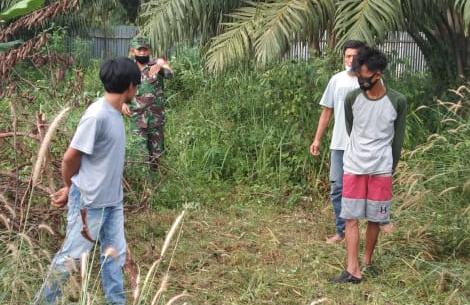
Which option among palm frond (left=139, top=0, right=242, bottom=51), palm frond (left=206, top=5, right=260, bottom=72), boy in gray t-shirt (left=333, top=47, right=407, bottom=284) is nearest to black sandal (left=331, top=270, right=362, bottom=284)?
boy in gray t-shirt (left=333, top=47, right=407, bottom=284)

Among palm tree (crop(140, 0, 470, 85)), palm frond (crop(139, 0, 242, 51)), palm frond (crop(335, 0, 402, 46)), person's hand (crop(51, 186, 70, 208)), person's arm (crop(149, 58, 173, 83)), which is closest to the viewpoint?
person's hand (crop(51, 186, 70, 208))

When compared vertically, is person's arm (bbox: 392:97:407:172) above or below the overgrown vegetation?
above

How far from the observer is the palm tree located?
7316 millimetres

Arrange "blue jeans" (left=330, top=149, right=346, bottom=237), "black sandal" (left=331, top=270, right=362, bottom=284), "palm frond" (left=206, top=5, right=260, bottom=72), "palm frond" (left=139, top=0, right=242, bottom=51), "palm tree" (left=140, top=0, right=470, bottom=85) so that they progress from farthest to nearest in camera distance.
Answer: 1. "palm frond" (left=139, top=0, right=242, bottom=51)
2. "palm frond" (left=206, top=5, right=260, bottom=72)
3. "palm tree" (left=140, top=0, right=470, bottom=85)
4. "blue jeans" (left=330, top=149, right=346, bottom=237)
5. "black sandal" (left=331, top=270, right=362, bottom=284)

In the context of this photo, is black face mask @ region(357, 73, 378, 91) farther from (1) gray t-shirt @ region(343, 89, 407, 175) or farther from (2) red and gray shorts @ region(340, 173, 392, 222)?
(2) red and gray shorts @ region(340, 173, 392, 222)

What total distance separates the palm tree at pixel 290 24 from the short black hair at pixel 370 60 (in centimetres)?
238

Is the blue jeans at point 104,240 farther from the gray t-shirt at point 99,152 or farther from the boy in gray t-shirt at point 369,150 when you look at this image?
the boy in gray t-shirt at point 369,150

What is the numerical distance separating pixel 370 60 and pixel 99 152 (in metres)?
Answer: 1.89

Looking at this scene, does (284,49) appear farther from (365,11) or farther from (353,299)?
(353,299)

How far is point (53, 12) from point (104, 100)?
6.96ft

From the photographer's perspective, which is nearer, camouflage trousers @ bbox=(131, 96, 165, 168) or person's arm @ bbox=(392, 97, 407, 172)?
person's arm @ bbox=(392, 97, 407, 172)

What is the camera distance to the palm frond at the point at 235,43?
7.77 m

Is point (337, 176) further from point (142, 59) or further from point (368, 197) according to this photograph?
point (142, 59)

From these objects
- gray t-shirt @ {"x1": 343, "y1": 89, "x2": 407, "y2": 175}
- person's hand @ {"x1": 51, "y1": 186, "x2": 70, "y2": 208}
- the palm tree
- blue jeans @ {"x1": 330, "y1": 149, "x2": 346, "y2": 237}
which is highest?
the palm tree
